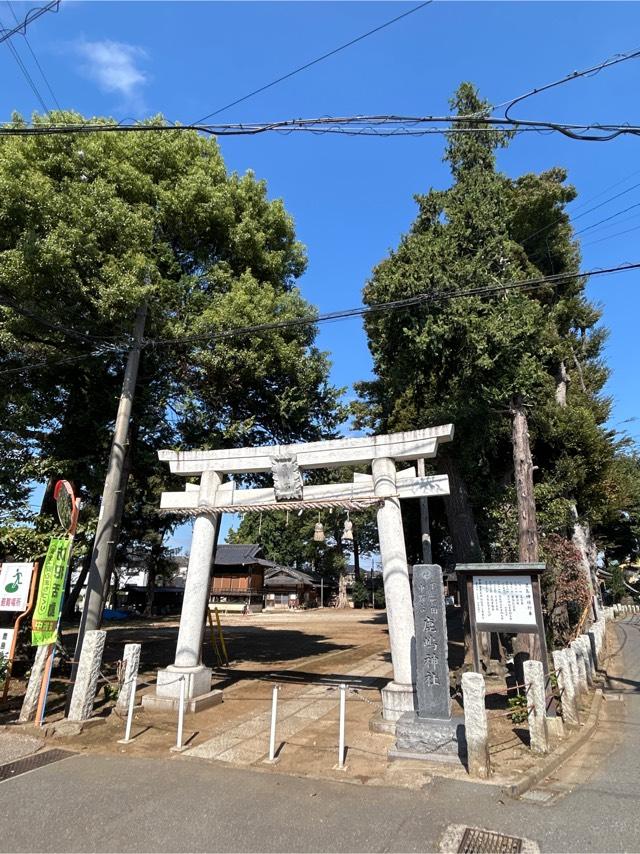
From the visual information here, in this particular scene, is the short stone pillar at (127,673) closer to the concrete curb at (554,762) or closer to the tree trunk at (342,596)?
the concrete curb at (554,762)

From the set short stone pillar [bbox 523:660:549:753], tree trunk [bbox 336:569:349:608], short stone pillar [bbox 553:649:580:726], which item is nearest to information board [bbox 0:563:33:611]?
short stone pillar [bbox 523:660:549:753]

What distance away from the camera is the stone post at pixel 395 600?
7.82 m

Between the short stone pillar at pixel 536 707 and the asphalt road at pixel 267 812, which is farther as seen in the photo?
the short stone pillar at pixel 536 707

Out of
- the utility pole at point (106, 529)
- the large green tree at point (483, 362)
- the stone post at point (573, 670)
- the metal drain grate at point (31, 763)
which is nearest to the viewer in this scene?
the metal drain grate at point (31, 763)

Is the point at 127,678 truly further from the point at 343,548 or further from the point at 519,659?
the point at 343,548

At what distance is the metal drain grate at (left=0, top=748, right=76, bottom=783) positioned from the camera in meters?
5.96

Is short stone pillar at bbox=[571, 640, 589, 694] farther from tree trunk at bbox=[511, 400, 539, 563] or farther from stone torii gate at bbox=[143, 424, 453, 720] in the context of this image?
stone torii gate at bbox=[143, 424, 453, 720]

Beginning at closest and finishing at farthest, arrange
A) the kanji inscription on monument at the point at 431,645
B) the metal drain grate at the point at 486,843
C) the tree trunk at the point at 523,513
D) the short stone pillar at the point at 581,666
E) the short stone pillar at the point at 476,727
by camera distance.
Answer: the metal drain grate at the point at 486,843
the short stone pillar at the point at 476,727
the kanji inscription on monument at the point at 431,645
the short stone pillar at the point at 581,666
the tree trunk at the point at 523,513

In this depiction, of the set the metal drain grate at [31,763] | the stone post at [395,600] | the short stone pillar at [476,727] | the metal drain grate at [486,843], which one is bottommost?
the metal drain grate at [486,843]

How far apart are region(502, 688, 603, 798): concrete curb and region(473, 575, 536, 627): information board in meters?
1.70

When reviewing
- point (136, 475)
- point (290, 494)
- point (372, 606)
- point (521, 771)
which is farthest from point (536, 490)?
point (372, 606)

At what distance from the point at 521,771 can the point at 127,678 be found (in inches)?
243

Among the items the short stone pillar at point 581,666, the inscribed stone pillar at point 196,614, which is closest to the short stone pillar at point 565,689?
the short stone pillar at point 581,666

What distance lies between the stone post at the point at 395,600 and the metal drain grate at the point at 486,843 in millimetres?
3273
